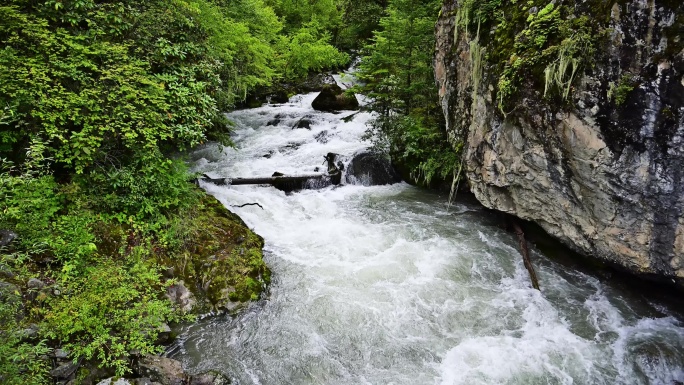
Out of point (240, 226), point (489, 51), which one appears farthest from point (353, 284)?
point (489, 51)

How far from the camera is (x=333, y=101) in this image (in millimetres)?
18812

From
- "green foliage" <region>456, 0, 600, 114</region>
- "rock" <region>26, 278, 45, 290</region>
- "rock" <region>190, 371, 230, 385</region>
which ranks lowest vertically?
"rock" <region>190, 371, 230, 385</region>

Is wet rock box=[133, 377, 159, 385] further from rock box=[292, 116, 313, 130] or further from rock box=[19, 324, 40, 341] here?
rock box=[292, 116, 313, 130]

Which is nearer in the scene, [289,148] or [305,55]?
[289,148]

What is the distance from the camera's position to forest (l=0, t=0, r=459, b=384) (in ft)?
15.5

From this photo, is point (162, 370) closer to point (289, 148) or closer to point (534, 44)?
point (534, 44)

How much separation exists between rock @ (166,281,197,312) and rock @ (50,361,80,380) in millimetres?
1776

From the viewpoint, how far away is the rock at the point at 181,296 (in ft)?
20.5

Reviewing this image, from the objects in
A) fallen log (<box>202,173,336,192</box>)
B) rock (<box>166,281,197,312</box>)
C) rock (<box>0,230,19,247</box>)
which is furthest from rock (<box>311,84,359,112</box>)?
rock (<box>0,230,19,247</box>)

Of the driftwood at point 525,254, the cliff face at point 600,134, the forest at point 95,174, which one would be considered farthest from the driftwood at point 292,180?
the driftwood at point 525,254

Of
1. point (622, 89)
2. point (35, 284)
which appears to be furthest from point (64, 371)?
point (622, 89)

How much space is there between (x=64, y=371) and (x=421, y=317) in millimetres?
5204

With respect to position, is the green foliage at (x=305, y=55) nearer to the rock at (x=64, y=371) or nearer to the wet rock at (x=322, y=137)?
the wet rock at (x=322, y=137)

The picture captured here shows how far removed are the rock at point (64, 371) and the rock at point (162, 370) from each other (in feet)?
2.37
